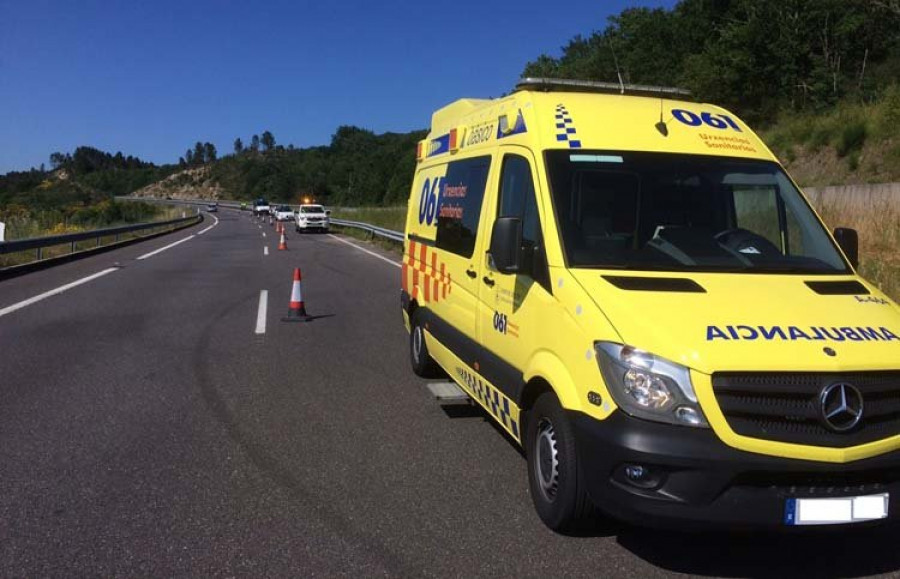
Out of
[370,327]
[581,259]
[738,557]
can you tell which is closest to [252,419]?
[581,259]

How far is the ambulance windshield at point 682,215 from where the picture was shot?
4246mm

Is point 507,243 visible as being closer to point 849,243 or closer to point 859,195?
point 849,243

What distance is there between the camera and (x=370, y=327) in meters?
10.2

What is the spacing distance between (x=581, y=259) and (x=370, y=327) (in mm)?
6397

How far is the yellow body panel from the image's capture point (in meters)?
3.26

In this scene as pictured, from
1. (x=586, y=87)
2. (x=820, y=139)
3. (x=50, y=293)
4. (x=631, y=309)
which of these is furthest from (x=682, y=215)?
(x=820, y=139)

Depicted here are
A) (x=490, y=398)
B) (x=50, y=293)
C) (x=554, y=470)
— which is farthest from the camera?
(x=50, y=293)

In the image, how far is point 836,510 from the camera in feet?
10.6

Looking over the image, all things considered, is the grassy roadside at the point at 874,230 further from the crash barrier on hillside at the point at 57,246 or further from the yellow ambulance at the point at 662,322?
the crash barrier on hillside at the point at 57,246

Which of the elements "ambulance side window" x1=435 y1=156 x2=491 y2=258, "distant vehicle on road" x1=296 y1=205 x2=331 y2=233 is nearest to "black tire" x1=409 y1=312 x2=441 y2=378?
"ambulance side window" x1=435 y1=156 x2=491 y2=258

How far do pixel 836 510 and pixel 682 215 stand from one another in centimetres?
199

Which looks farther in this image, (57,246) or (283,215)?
(283,215)

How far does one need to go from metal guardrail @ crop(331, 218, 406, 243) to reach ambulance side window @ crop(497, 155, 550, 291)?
1751 centimetres

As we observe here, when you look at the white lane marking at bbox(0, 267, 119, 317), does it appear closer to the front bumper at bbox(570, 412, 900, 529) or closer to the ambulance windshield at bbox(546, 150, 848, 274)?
the ambulance windshield at bbox(546, 150, 848, 274)
